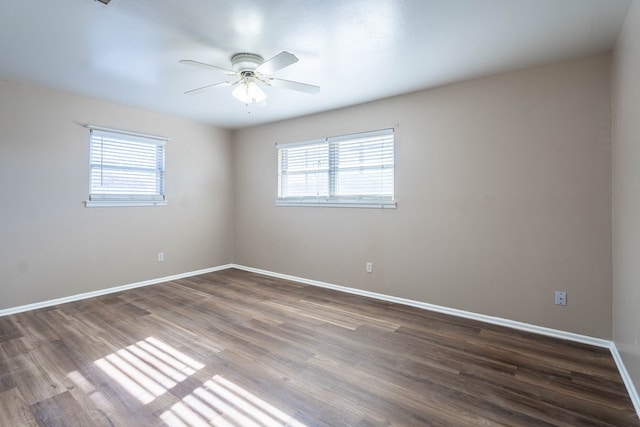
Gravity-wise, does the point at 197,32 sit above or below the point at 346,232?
above

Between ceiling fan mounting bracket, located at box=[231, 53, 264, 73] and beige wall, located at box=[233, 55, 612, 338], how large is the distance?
1686 millimetres

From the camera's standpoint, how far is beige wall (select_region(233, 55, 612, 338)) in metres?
2.60

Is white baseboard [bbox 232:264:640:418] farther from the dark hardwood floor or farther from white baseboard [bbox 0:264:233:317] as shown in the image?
white baseboard [bbox 0:264:233:317]

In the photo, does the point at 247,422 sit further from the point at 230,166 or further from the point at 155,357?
the point at 230,166

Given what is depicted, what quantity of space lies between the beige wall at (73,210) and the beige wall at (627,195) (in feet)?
16.2

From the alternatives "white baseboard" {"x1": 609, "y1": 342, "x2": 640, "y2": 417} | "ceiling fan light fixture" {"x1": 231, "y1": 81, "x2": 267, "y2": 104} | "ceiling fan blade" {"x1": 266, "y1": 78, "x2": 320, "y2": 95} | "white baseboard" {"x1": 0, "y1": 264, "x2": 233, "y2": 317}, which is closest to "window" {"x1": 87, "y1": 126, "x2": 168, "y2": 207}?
"white baseboard" {"x1": 0, "y1": 264, "x2": 233, "y2": 317}

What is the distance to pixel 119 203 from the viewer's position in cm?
413

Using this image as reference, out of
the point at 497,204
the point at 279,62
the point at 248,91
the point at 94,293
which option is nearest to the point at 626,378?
the point at 497,204

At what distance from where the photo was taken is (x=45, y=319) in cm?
310

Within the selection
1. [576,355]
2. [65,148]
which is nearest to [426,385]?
[576,355]

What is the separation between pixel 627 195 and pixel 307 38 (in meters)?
2.46

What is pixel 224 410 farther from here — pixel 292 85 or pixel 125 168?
pixel 125 168

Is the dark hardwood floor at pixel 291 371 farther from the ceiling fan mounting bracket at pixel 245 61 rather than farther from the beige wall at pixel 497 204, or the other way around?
the ceiling fan mounting bracket at pixel 245 61

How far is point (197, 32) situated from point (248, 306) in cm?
269
